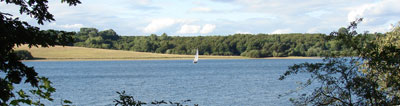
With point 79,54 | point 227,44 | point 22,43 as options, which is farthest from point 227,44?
point 22,43

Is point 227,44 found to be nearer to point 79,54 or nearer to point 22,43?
point 79,54

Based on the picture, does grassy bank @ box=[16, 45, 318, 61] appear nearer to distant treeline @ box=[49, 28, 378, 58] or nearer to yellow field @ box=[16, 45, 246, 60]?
yellow field @ box=[16, 45, 246, 60]

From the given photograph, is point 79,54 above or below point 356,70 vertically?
below

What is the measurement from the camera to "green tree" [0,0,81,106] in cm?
559

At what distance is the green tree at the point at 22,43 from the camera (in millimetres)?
5590

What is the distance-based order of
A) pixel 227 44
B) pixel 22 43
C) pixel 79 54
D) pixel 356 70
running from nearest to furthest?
pixel 22 43 < pixel 356 70 < pixel 79 54 < pixel 227 44

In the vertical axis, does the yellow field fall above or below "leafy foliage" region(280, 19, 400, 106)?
below

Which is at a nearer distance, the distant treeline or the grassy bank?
the grassy bank

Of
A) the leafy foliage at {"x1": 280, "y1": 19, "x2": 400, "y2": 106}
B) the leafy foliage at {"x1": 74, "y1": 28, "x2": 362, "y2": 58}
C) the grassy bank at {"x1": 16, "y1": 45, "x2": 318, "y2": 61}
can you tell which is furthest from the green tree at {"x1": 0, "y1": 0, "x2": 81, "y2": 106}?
the leafy foliage at {"x1": 74, "y1": 28, "x2": 362, "y2": 58}

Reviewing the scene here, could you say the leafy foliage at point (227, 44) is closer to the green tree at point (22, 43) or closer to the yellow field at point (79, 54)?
the yellow field at point (79, 54)

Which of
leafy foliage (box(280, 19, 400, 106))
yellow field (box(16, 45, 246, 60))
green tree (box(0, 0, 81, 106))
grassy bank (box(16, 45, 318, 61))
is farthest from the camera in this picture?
yellow field (box(16, 45, 246, 60))

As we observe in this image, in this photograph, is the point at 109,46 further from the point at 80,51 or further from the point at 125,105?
the point at 125,105

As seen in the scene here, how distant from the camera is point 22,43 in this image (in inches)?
248

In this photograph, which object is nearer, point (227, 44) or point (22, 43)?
point (22, 43)
